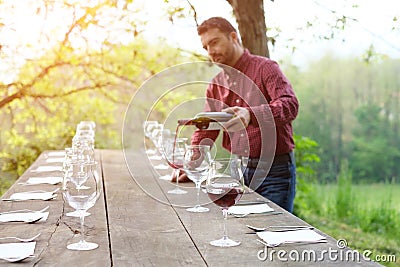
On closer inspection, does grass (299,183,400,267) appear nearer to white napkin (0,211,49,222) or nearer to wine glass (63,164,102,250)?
white napkin (0,211,49,222)

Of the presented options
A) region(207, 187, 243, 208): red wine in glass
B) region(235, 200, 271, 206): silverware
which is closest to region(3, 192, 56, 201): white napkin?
region(235, 200, 271, 206): silverware

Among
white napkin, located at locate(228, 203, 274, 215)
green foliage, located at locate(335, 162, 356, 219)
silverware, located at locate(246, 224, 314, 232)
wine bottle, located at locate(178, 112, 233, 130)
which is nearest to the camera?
silverware, located at locate(246, 224, 314, 232)

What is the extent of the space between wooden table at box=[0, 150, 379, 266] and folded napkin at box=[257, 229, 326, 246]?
0.03 meters

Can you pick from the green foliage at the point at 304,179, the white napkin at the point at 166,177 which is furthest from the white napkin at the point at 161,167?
the green foliage at the point at 304,179

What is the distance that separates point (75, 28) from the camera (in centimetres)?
593

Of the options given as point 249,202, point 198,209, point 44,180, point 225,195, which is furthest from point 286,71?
point 225,195

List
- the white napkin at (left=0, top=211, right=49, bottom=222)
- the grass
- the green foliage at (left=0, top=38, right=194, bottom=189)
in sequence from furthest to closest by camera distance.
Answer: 1. the green foliage at (left=0, top=38, right=194, bottom=189)
2. the grass
3. the white napkin at (left=0, top=211, right=49, bottom=222)

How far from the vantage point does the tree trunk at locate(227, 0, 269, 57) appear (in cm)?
429

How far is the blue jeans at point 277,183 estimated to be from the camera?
3176 millimetres

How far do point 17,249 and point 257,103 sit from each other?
1.70 metres

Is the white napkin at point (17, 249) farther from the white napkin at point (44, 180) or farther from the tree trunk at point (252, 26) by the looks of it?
the tree trunk at point (252, 26)

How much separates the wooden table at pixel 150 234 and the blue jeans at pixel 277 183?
0.46 metres

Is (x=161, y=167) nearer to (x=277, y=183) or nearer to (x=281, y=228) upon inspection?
(x=277, y=183)

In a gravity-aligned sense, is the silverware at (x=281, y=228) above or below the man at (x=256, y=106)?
below
